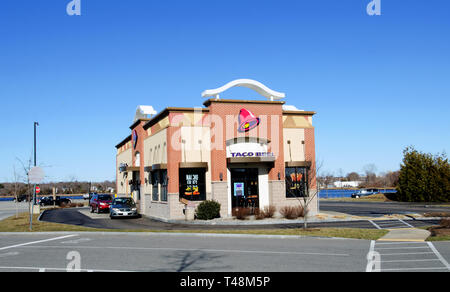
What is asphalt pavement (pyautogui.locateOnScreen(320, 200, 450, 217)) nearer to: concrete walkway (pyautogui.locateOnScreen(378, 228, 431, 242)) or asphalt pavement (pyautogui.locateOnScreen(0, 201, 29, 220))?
concrete walkway (pyautogui.locateOnScreen(378, 228, 431, 242))

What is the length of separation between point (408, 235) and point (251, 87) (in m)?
16.9

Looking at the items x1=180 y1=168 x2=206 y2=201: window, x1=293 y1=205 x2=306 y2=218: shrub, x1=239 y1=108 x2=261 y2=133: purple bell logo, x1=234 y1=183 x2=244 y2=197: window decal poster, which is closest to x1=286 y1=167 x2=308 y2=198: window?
x1=293 y1=205 x2=306 y2=218: shrub

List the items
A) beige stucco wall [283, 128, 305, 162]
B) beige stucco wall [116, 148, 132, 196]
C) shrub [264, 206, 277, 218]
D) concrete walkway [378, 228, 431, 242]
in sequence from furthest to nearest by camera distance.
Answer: beige stucco wall [116, 148, 132, 196], beige stucco wall [283, 128, 305, 162], shrub [264, 206, 277, 218], concrete walkway [378, 228, 431, 242]

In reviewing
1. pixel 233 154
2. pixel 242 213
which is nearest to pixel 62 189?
pixel 233 154

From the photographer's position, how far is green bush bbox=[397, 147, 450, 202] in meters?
46.0

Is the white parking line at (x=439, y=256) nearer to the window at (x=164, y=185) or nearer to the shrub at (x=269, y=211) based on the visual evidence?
the shrub at (x=269, y=211)

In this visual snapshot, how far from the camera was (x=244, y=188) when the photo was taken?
2934cm

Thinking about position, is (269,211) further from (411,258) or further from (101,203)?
(101,203)

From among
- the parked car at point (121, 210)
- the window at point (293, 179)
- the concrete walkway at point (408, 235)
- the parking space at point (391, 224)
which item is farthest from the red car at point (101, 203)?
the concrete walkway at point (408, 235)

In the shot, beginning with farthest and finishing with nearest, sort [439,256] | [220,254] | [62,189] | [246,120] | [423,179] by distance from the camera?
[62,189], [423,179], [246,120], [220,254], [439,256]

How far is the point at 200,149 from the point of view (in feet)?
93.6

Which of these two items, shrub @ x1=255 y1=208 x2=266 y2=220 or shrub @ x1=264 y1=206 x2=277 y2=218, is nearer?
shrub @ x1=255 y1=208 x2=266 y2=220

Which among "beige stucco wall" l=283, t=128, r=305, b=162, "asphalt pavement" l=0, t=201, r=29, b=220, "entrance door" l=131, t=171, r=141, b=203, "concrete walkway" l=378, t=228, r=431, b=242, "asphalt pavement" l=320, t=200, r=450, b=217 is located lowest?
"asphalt pavement" l=0, t=201, r=29, b=220
